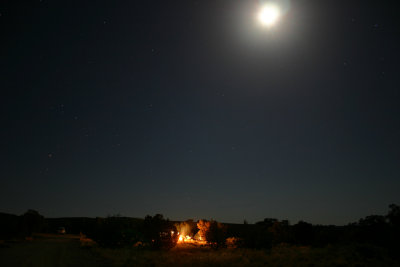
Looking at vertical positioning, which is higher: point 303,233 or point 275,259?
point 303,233

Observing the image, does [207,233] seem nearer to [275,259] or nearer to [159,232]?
[159,232]

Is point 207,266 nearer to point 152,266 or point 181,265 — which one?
point 181,265

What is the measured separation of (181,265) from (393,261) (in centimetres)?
1940

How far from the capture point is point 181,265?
1973cm

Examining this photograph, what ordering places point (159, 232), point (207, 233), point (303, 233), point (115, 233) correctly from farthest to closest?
point (303, 233), point (207, 233), point (115, 233), point (159, 232)

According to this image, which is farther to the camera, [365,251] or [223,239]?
[223,239]

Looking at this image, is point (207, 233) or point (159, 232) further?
point (207, 233)

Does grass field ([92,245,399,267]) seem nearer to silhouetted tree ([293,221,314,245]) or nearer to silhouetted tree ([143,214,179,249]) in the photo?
silhouetted tree ([143,214,179,249])

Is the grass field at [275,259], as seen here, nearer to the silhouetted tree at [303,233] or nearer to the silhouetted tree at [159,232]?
the silhouetted tree at [159,232]

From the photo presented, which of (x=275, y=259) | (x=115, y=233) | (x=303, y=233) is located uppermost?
(x=303, y=233)

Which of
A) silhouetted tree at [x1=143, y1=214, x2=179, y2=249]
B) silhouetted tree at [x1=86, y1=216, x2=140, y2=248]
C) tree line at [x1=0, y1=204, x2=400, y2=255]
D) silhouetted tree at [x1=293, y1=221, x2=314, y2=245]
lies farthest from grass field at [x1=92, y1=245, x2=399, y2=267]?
silhouetted tree at [x1=293, y1=221, x2=314, y2=245]

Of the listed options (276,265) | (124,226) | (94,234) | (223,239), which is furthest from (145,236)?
(276,265)

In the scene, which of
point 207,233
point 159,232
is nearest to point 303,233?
point 207,233

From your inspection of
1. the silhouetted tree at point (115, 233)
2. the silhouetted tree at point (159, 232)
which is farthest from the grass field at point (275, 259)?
the silhouetted tree at point (115, 233)
